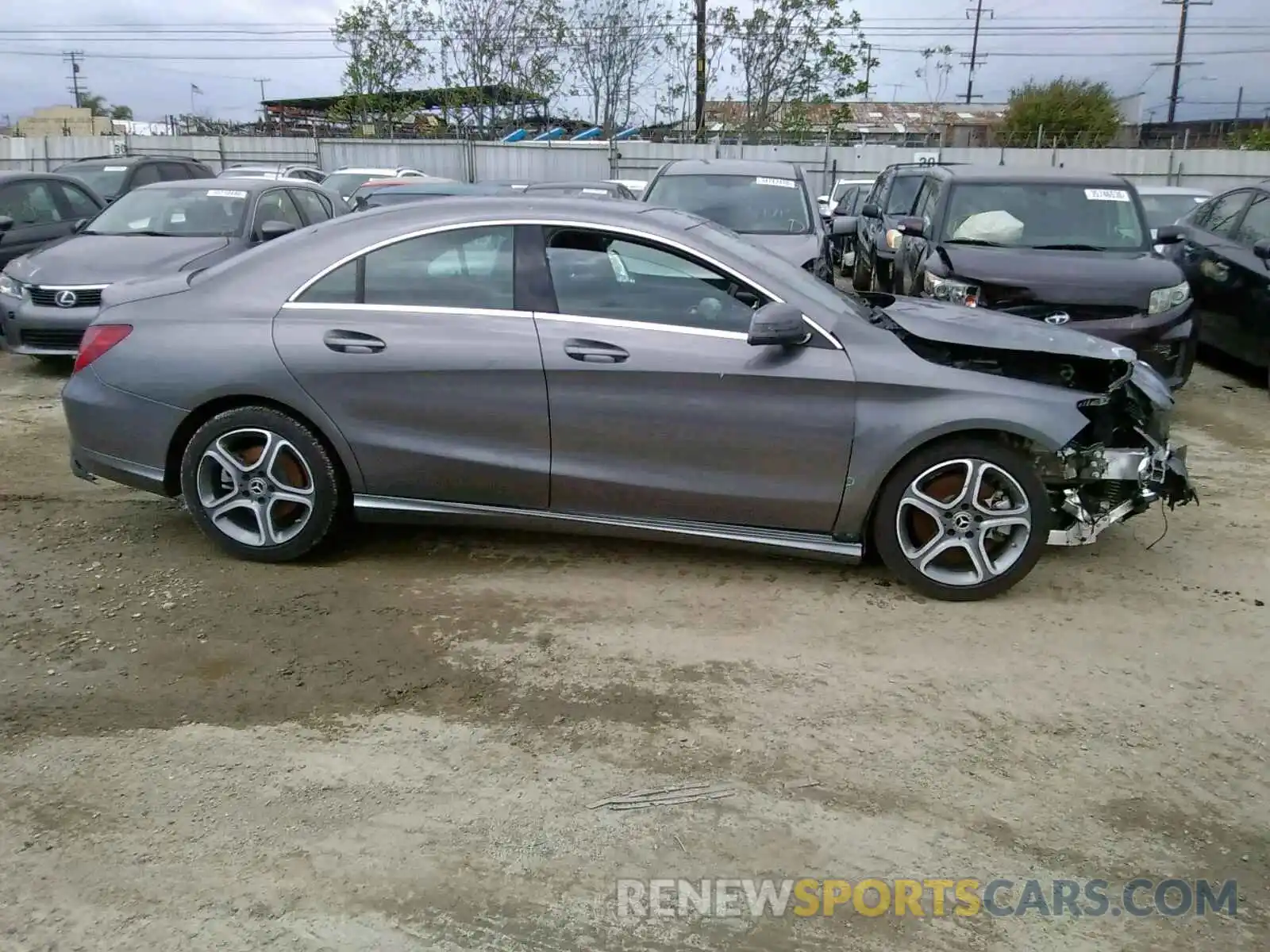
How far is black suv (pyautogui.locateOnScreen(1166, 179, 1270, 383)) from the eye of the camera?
28.8 ft

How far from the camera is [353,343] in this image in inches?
179

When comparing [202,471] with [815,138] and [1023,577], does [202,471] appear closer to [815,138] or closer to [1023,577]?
[1023,577]

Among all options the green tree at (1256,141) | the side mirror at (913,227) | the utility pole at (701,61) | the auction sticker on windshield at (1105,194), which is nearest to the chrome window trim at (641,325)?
the side mirror at (913,227)

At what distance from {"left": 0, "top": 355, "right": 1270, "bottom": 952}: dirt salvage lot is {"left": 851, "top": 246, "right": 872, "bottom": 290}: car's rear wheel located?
9180 millimetres

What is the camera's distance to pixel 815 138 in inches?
1414

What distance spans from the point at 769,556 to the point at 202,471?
2.61m

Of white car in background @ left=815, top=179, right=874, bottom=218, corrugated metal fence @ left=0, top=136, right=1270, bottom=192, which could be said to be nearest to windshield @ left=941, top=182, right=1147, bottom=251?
white car in background @ left=815, top=179, right=874, bottom=218

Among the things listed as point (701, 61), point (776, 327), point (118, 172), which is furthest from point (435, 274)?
point (701, 61)

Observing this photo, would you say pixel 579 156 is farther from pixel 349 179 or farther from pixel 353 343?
pixel 353 343

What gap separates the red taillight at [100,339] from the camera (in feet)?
15.6

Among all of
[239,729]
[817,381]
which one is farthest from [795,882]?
[817,381]

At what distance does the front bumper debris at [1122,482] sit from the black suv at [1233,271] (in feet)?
16.0

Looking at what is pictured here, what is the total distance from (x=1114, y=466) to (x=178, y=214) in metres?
8.27

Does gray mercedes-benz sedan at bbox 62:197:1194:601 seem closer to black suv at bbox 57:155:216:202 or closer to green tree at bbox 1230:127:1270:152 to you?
black suv at bbox 57:155:216:202
